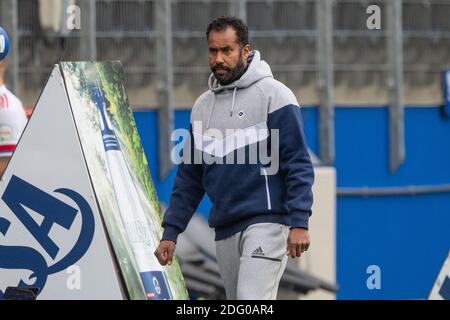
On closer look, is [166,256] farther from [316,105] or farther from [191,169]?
[316,105]

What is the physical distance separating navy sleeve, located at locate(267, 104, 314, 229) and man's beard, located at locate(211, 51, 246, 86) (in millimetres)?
263

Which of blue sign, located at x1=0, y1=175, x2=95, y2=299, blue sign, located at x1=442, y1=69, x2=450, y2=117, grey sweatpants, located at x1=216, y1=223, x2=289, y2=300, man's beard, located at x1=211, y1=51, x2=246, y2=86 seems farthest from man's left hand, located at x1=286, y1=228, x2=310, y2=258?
blue sign, located at x1=442, y1=69, x2=450, y2=117

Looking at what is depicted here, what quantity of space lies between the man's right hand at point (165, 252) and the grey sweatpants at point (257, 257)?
34cm

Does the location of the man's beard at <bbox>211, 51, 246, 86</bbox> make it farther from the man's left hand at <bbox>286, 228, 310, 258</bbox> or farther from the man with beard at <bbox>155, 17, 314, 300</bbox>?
the man's left hand at <bbox>286, 228, 310, 258</bbox>

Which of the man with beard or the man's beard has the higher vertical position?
the man's beard

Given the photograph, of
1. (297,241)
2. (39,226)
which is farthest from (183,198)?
(297,241)

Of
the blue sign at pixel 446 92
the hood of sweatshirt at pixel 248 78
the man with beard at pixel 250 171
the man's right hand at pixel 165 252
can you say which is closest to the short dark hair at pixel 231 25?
the man with beard at pixel 250 171

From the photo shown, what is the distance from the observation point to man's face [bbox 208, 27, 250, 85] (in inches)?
281

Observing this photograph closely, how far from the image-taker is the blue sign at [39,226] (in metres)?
7.36

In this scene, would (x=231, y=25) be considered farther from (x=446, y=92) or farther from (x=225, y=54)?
(x=446, y=92)

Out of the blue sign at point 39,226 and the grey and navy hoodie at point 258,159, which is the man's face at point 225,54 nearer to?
the grey and navy hoodie at point 258,159

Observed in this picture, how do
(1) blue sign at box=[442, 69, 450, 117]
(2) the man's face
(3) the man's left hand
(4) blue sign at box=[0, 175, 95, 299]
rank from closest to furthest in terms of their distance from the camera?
(3) the man's left hand
(2) the man's face
(4) blue sign at box=[0, 175, 95, 299]
(1) blue sign at box=[442, 69, 450, 117]

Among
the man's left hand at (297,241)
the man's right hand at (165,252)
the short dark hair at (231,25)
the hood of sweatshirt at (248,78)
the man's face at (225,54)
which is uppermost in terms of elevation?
the short dark hair at (231,25)

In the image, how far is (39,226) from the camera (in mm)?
7414
